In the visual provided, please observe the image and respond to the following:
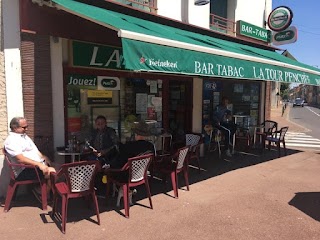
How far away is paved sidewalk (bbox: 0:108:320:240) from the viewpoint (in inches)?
168

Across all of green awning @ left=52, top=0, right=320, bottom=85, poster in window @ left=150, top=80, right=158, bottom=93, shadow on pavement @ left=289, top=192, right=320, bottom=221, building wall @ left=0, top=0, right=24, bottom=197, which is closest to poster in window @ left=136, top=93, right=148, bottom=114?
poster in window @ left=150, top=80, right=158, bottom=93

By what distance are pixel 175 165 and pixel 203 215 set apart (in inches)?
41.3

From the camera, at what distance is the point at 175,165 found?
5672 mm

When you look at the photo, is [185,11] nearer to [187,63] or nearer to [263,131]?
[187,63]

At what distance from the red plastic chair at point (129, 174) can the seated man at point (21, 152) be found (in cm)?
94

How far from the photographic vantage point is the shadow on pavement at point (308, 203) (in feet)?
16.8

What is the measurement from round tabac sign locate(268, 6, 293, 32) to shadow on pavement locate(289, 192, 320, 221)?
25.1 feet

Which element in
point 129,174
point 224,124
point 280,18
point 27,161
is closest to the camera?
point 129,174

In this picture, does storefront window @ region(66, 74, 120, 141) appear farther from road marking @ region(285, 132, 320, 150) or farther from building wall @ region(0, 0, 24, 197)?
road marking @ region(285, 132, 320, 150)

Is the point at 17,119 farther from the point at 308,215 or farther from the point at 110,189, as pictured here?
the point at 308,215

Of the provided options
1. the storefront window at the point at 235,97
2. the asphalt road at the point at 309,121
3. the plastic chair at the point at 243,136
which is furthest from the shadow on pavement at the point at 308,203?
the asphalt road at the point at 309,121

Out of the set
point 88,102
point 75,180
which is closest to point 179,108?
point 88,102

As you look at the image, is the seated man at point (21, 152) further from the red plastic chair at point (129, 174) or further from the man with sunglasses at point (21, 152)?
the red plastic chair at point (129, 174)

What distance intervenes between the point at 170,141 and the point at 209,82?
231 cm
